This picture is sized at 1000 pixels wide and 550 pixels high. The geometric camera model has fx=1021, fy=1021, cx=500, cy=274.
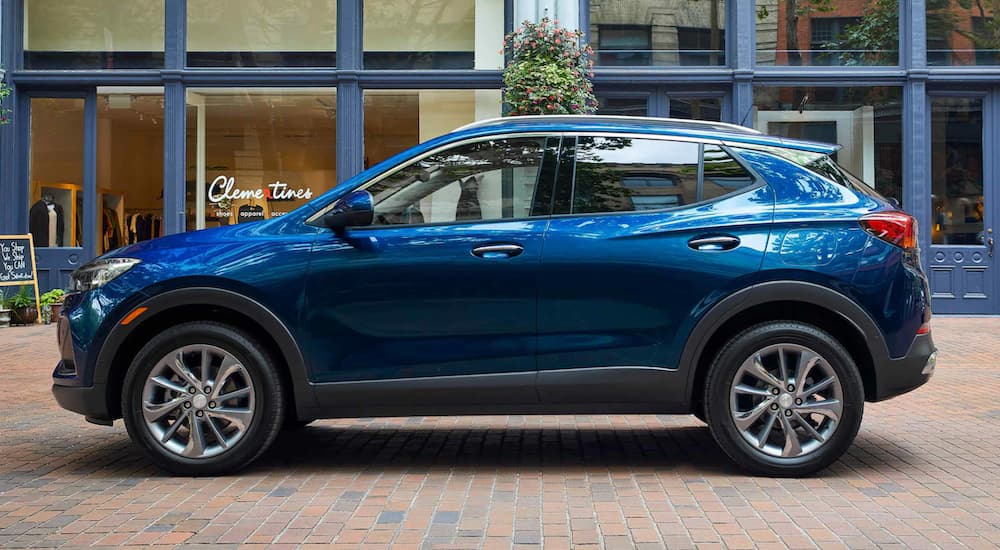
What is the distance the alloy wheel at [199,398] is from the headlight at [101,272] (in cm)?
50

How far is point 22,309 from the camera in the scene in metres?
13.5

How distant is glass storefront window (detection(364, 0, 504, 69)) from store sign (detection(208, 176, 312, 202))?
2.03 metres

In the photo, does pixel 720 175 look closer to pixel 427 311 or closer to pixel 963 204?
pixel 427 311

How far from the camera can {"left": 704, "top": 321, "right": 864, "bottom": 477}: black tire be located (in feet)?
16.3

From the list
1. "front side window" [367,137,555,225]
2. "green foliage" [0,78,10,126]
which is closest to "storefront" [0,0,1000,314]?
"green foliage" [0,78,10,126]

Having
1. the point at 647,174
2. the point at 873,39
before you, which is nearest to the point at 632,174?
the point at 647,174

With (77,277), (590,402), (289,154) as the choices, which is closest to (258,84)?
(289,154)

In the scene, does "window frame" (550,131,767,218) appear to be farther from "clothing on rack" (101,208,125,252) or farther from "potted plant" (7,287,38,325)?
"potted plant" (7,287,38,325)

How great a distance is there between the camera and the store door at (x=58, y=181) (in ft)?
46.8

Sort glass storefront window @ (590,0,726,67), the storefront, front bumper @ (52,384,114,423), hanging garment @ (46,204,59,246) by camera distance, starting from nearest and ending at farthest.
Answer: front bumper @ (52,384,114,423), the storefront, glass storefront window @ (590,0,726,67), hanging garment @ (46,204,59,246)

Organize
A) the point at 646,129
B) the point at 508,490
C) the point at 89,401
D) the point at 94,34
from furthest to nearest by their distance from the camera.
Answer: the point at 94,34
the point at 646,129
the point at 89,401
the point at 508,490

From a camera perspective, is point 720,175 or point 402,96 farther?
point 402,96

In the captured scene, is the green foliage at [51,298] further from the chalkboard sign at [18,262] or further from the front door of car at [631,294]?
the front door of car at [631,294]

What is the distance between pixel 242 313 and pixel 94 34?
11.1 m
